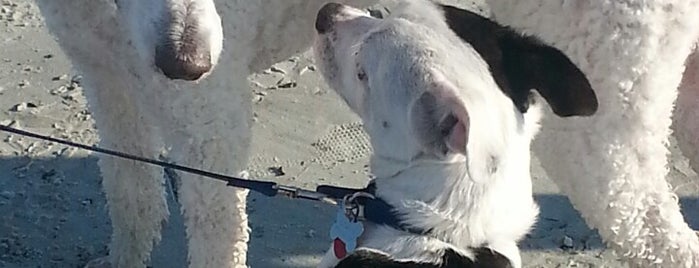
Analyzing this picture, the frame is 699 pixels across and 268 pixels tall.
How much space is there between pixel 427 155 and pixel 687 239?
1130 millimetres

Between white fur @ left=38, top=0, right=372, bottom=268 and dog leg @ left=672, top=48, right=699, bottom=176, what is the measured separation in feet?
3.64

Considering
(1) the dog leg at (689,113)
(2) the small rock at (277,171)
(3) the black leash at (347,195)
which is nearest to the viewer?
(3) the black leash at (347,195)

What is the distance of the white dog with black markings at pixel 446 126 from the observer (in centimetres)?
320

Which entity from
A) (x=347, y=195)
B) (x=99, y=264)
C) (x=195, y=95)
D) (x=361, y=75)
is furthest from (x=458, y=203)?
(x=99, y=264)

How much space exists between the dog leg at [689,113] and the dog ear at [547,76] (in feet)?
3.37

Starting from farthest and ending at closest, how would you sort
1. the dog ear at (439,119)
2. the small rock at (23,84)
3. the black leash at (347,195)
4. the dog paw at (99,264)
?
the small rock at (23,84)
the dog paw at (99,264)
the black leash at (347,195)
the dog ear at (439,119)

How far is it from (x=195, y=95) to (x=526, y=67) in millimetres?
1025

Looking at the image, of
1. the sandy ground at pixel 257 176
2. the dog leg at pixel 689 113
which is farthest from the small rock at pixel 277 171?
the dog leg at pixel 689 113

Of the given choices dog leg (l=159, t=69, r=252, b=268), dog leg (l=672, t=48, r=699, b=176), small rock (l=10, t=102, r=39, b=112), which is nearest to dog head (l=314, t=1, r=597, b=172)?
dog leg (l=159, t=69, r=252, b=268)

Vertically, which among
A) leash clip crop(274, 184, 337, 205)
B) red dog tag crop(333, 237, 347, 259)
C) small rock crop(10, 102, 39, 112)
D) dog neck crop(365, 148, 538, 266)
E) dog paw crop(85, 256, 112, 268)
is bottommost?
small rock crop(10, 102, 39, 112)

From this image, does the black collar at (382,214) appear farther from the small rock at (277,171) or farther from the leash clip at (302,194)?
the small rock at (277,171)

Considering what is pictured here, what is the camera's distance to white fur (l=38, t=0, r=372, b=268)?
154 inches

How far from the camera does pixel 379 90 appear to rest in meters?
3.38

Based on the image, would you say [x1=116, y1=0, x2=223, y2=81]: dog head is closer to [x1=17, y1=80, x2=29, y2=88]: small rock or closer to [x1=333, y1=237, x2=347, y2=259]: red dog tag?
[x1=333, y1=237, x2=347, y2=259]: red dog tag
